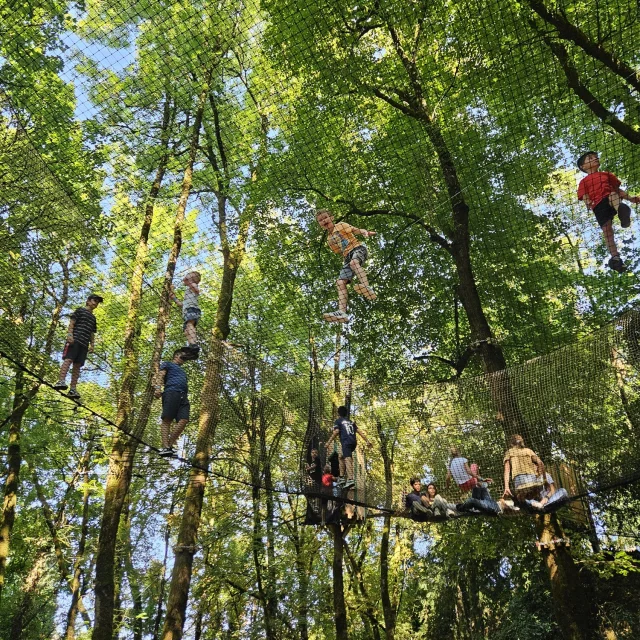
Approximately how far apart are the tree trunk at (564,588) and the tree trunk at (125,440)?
4.08 meters

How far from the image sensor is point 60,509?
34.4 ft

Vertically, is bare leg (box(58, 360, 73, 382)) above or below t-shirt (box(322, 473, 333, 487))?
above

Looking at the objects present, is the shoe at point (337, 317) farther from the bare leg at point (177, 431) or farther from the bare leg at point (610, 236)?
the bare leg at point (610, 236)

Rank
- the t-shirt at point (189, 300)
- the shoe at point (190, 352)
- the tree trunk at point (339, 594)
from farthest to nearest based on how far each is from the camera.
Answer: the tree trunk at point (339, 594) → the t-shirt at point (189, 300) → the shoe at point (190, 352)

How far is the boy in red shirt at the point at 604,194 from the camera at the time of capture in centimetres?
439

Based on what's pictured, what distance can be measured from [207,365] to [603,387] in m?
3.94

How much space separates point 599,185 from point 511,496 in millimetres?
2725

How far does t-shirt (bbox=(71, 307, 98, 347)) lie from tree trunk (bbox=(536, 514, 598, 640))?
457 cm

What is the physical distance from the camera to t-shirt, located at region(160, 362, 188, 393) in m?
4.44

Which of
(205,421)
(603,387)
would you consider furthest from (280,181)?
(603,387)

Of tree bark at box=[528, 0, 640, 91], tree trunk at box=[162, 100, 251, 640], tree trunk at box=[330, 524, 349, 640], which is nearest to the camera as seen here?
tree bark at box=[528, 0, 640, 91]

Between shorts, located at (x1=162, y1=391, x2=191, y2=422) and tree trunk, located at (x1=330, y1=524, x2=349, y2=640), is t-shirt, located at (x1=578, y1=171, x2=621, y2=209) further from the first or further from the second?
tree trunk, located at (x1=330, y1=524, x2=349, y2=640)

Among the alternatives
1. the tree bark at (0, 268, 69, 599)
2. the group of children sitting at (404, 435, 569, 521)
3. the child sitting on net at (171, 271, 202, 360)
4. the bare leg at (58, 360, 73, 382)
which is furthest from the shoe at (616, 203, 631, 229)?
the tree bark at (0, 268, 69, 599)

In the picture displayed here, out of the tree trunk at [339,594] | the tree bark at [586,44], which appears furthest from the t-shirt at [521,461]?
the tree trunk at [339,594]
